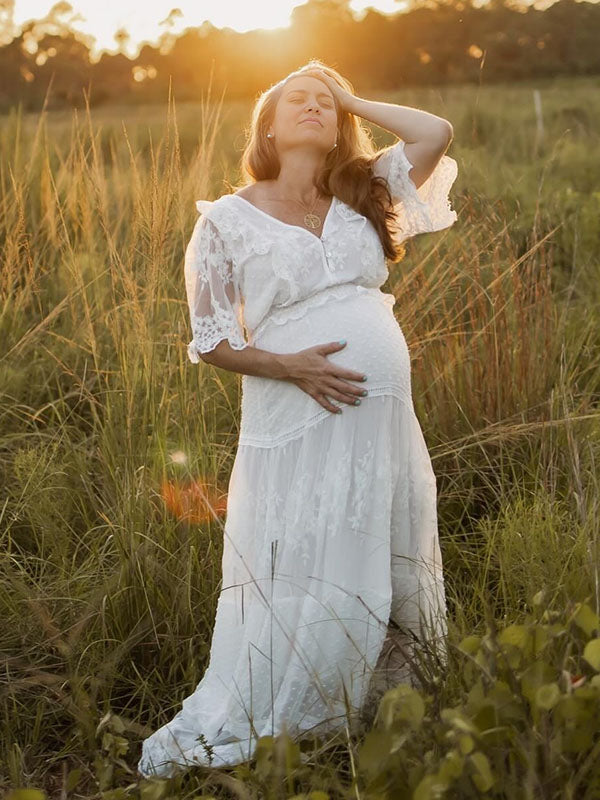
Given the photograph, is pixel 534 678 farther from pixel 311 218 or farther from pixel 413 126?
pixel 413 126

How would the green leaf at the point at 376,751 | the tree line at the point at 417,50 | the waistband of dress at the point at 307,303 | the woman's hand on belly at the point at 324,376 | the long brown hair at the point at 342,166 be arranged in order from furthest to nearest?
the tree line at the point at 417,50, the long brown hair at the point at 342,166, the waistband of dress at the point at 307,303, the woman's hand on belly at the point at 324,376, the green leaf at the point at 376,751

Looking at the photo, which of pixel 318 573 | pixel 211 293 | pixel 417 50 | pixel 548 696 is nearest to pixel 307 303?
pixel 211 293

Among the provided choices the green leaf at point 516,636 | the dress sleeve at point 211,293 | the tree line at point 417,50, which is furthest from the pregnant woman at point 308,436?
the tree line at point 417,50

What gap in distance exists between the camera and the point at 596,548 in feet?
8.18

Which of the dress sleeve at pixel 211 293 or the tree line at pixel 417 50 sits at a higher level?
the tree line at pixel 417 50

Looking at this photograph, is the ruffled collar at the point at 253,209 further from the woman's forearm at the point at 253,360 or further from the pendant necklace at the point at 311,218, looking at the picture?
the woman's forearm at the point at 253,360

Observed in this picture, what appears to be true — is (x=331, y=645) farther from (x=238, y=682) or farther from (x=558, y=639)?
(x=558, y=639)

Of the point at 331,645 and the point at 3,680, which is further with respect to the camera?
the point at 3,680

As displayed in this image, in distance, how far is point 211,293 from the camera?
2.76 meters

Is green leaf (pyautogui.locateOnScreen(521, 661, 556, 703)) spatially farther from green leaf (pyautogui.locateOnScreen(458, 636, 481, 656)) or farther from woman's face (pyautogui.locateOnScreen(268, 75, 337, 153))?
woman's face (pyautogui.locateOnScreen(268, 75, 337, 153))

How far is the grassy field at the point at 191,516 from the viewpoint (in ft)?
7.04

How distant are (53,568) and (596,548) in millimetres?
1958

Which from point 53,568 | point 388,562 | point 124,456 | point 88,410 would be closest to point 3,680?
point 53,568

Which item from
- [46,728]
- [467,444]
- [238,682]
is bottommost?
[46,728]
